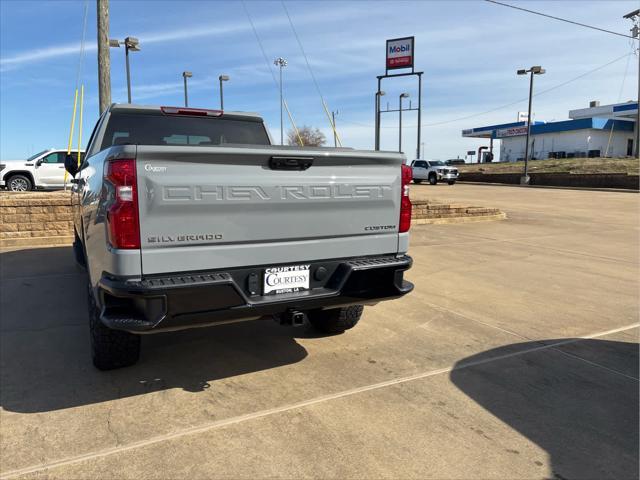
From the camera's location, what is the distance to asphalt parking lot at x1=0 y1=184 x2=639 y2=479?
266 cm

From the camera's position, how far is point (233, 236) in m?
3.07

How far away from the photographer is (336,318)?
4.54 meters

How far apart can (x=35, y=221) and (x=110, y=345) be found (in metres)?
7.15

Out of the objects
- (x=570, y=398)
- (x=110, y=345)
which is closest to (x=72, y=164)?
(x=110, y=345)

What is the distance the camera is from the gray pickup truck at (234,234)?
2803mm

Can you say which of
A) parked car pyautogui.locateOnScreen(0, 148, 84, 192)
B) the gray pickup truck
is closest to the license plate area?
the gray pickup truck

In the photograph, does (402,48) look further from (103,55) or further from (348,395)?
(348,395)

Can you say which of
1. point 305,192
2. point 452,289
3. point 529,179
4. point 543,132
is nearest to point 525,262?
point 452,289

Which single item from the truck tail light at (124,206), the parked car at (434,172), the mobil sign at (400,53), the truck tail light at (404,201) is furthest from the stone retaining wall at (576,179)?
the truck tail light at (124,206)

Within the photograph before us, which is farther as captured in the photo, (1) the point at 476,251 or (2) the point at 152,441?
(1) the point at 476,251

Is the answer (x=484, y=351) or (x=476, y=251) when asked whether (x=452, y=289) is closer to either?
(x=484, y=351)

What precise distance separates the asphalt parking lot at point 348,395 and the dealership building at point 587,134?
60001 millimetres

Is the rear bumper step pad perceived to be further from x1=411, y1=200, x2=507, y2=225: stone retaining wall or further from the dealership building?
the dealership building

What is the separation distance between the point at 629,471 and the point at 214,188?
2.78 meters
